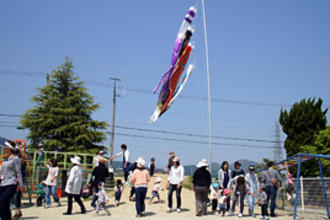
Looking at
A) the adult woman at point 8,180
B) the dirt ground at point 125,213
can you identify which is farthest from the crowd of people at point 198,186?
the adult woman at point 8,180

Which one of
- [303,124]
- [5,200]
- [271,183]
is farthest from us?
[303,124]

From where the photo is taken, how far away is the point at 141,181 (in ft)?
33.2

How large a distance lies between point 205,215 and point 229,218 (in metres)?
0.80

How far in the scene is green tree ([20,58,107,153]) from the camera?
28359 millimetres

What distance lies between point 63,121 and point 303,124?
19.5 m

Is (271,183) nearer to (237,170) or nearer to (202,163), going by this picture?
(237,170)

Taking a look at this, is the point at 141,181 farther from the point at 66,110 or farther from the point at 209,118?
the point at 66,110

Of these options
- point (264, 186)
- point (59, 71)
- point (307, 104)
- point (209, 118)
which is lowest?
point (264, 186)

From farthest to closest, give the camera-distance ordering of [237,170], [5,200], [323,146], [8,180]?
1. [323,146]
2. [237,170]
3. [8,180]
4. [5,200]

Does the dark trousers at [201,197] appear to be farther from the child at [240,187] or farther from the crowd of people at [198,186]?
the child at [240,187]

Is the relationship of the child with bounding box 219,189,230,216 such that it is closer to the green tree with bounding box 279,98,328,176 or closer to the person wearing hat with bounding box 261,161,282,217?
the person wearing hat with bounding box 261,161,282,217

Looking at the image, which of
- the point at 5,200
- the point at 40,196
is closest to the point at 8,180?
the point at 5,200

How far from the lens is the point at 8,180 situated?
24.5ft

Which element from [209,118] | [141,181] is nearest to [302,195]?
[209,118]
